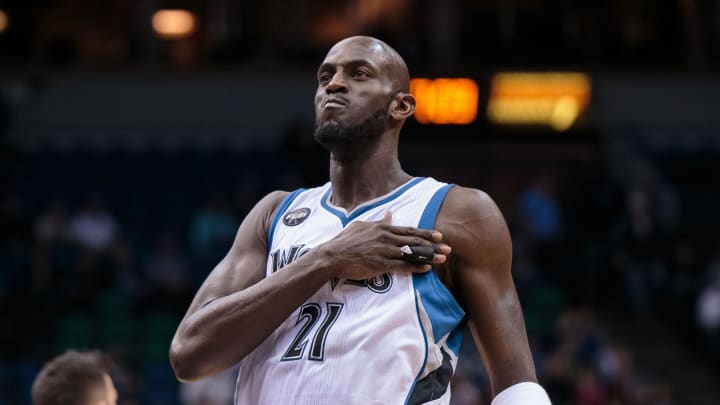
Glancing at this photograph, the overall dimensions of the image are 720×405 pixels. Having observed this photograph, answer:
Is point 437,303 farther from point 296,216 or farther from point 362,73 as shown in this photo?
point 362,73

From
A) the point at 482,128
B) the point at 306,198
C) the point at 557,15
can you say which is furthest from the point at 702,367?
the point at 306,198

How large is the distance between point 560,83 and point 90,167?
7721 millimetres

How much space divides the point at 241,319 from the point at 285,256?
353mm

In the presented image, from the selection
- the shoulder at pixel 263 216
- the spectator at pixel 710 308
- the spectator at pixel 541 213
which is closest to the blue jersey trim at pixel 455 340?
the shoulder at pixel 263 216

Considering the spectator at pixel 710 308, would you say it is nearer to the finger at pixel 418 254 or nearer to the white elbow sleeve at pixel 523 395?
the white elbow sleeve at pixel 523 395

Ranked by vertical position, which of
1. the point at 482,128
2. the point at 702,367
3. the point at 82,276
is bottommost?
the point at 702,367

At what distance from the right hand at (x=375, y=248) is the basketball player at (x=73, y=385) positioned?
98cm

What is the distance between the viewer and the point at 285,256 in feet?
13.3

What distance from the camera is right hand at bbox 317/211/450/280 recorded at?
12.3 feet

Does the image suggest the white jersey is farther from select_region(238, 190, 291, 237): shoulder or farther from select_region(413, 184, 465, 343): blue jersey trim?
select_region(238, 190, 291, 237): shoulder

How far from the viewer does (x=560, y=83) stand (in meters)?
19.6

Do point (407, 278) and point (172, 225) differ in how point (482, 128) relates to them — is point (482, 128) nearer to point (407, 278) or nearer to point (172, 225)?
point (172, 225)

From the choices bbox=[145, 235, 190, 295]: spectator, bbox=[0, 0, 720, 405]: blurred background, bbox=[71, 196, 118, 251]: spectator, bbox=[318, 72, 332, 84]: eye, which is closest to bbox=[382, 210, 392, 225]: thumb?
bbox=[318, 72, 332, 84]: eye

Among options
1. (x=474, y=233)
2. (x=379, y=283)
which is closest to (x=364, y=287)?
(x=379, y=283)
